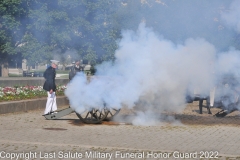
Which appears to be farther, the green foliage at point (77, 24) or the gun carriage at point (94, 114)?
the green foliage at point (77, 24)

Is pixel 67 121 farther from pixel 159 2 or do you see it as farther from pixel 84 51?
pixel 159 2

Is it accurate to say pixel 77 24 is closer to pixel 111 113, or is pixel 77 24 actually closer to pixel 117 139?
pixel 111 113

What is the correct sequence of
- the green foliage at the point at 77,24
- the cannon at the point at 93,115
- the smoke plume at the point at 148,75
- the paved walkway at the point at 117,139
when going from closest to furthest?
the paved walkway at the point at 117,139 < the smoke plume at the point at 148,75 < the cannon at the point at 93,115 < the green foliage at the point at 77,24

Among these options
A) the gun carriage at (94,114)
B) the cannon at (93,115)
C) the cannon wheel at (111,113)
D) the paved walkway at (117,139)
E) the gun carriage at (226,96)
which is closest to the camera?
the paved walkway at (117,139)

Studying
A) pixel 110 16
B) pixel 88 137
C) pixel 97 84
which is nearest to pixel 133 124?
pixel 97 84

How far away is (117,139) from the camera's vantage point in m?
10.8

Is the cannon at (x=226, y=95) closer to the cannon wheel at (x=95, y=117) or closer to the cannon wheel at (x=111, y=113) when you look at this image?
the cannon wheel at (x=111, y=113)

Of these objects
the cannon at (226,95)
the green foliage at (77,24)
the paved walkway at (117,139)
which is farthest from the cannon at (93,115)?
the cannon at (226,95)

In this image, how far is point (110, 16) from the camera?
52.5ft

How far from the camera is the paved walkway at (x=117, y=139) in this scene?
9047 millimetres

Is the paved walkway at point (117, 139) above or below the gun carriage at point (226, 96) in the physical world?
below

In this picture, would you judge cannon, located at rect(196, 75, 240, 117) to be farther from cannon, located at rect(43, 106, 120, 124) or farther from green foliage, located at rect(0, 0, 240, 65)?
cannon, located at rect(43, 106, 120, 124)

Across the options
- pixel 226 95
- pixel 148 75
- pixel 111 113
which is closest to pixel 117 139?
pixel 148 75

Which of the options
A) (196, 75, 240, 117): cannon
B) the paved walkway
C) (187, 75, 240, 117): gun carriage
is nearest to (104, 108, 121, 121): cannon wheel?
the paved walkway
